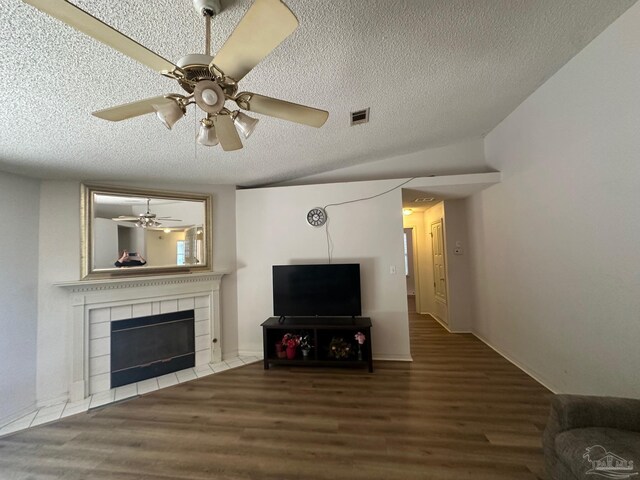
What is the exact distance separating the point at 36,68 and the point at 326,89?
5.51 ft

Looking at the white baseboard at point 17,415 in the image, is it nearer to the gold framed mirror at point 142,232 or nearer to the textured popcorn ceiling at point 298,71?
the gold framed mirror at point 142,232

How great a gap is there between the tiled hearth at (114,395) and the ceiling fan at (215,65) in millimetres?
2925

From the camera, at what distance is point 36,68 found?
1325mm

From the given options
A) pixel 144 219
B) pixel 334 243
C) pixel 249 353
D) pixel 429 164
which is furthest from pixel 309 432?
pixel 429 164

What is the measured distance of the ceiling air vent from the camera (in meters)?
2.34

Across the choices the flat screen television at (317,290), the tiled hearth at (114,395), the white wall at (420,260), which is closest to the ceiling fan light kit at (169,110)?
the flat screen television at (317,290)

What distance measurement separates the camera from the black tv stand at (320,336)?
310 cm

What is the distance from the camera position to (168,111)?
3.65 feet

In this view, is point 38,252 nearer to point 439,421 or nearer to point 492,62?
point 439,421

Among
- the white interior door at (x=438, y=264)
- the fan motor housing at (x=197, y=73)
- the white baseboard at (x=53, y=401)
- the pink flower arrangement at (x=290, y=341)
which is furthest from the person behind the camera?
the white interior door at (x=438, y=264)

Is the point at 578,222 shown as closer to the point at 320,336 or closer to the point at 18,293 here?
the point at 320,336

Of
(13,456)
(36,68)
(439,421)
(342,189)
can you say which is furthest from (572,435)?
(13,456)

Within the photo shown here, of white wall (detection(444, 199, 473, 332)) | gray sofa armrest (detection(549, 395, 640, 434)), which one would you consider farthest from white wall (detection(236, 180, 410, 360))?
gray sofa armrest (detection(549, 395, 640, 434))

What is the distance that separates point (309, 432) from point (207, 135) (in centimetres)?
230
